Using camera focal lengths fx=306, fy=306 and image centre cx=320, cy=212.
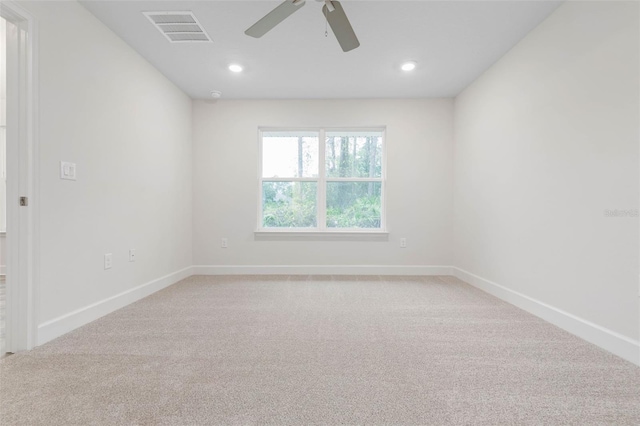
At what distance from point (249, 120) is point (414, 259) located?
298 centimetres

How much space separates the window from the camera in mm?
4332

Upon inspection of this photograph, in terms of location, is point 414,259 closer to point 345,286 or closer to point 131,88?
point 345,286

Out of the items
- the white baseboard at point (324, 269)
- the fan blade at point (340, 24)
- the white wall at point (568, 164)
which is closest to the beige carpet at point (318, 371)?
the white wall at point (568, 164)

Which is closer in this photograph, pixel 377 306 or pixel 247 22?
pixel 247 22

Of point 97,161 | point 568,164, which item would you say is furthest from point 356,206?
point 97,161

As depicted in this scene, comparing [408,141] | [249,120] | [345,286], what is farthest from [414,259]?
[249,120]

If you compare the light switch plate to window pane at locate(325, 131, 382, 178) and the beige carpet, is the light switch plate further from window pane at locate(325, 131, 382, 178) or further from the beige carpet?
window pane at locate(325, 131, 382, 178)

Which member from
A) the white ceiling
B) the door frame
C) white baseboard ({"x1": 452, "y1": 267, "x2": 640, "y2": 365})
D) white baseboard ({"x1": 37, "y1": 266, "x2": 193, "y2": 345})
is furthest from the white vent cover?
white baseboard ({"x1": 452, "y1": 267, "x2": 640, "y2": 365})

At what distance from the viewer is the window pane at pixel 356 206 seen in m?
4.34

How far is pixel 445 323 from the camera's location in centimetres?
235

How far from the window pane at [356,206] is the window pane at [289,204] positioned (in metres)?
0.28

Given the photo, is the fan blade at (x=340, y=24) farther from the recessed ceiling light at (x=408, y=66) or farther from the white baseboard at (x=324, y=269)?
the white baseboard at (x=324, y=269)

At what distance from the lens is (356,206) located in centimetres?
434

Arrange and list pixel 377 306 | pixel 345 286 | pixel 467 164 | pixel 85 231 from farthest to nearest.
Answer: pixel 467 164 → pixel 345 286 → pixel 377 306 → pixel 85 231
